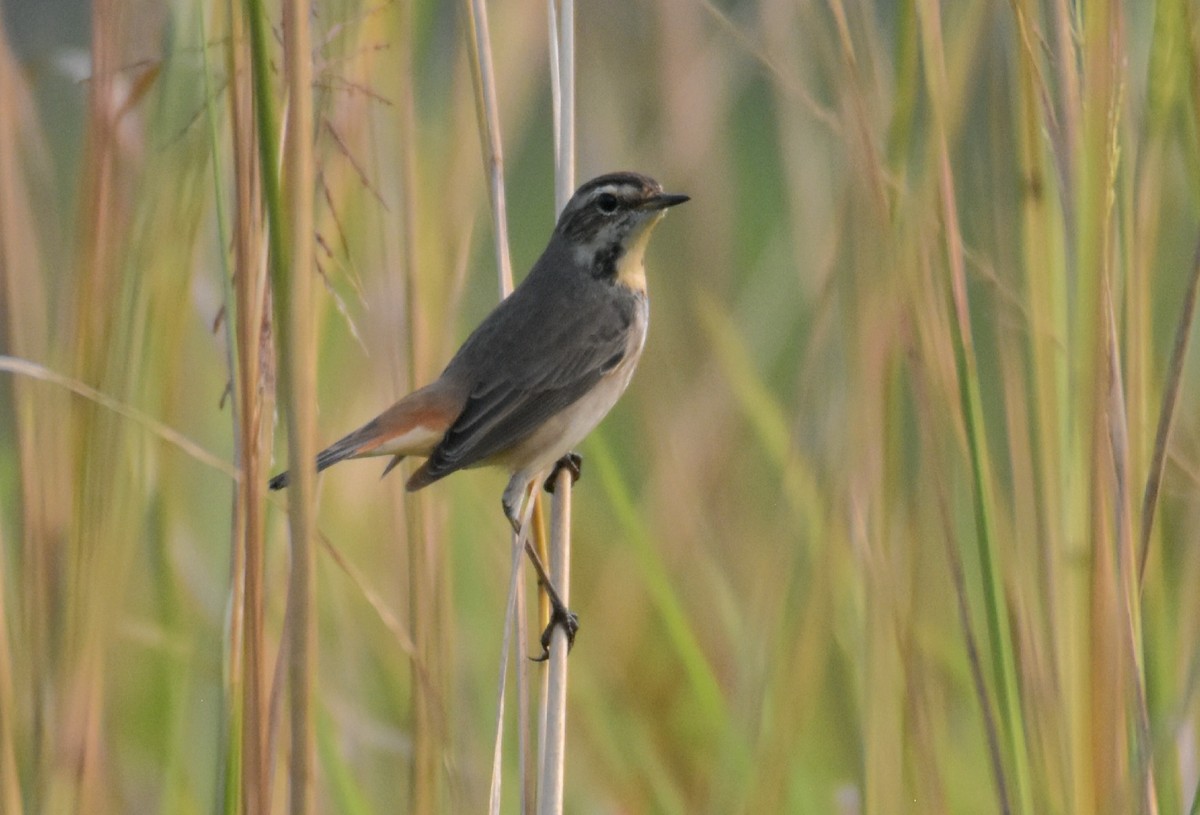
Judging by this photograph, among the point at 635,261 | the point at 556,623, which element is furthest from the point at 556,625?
the point at 635,261

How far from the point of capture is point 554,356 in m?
3.15

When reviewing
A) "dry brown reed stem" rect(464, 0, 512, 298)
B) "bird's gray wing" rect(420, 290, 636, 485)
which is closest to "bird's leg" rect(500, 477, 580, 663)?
"bird's gray wing" rect(420, 290, 636, 485)

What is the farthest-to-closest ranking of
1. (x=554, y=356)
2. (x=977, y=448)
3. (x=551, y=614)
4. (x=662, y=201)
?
(x=554, y=356) → (x=662, y=201) → (x=551, y=614) → (x=977, y=448)

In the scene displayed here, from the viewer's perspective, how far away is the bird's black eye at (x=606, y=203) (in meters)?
3.13

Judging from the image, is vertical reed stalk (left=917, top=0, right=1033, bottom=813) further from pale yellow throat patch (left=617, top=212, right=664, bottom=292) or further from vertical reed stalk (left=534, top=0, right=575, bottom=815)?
pale yellow throat patch (left=617, top=212, right=664, bottom=292)

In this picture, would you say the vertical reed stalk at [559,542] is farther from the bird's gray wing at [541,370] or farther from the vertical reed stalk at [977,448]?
the vertical reed stalk at [977,448]

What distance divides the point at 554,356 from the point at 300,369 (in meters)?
1.63

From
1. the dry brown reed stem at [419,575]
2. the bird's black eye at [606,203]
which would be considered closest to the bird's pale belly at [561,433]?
the bird's black eye at [606,203]

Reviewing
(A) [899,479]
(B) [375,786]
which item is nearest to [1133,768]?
(A) [899,479]

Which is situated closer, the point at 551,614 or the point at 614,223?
the point at 551,614

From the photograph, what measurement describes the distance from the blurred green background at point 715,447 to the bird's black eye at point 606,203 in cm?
32

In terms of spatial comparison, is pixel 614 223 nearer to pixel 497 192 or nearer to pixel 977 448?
pixel 497 192

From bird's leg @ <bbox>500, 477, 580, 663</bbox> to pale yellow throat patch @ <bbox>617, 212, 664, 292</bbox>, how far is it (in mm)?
553

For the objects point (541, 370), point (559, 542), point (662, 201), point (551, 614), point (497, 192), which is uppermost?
point (662, 201)
